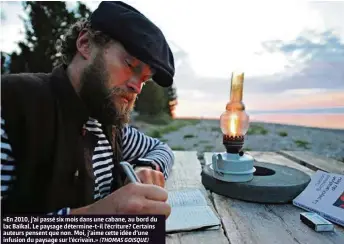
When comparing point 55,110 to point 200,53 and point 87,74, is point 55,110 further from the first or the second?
point 200,53

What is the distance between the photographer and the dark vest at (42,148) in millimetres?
595

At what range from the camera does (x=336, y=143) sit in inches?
112

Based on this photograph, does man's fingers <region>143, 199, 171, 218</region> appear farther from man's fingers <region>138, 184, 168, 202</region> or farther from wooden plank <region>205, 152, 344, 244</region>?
wooden plank <region>205, 152, 344, 244</region>

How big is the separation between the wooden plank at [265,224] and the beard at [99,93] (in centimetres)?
37

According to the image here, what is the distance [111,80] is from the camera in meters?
0.80

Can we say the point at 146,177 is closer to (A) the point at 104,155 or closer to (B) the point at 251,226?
(A) the point at 104,155

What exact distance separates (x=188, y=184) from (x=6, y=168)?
0.61 m

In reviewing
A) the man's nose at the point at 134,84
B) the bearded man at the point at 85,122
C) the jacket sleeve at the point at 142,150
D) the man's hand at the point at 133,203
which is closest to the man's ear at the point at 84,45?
the bearded man at the point at 85,122

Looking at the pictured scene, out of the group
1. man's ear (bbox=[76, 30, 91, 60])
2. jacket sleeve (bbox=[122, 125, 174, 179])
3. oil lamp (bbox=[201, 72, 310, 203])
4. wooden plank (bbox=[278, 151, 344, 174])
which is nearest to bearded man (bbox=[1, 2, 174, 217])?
man's ear (bbox=[76, 30, 91, 60])

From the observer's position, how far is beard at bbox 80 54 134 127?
0.79 m

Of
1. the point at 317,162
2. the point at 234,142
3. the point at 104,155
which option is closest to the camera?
the point at 104,155

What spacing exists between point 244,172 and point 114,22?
0.55 m

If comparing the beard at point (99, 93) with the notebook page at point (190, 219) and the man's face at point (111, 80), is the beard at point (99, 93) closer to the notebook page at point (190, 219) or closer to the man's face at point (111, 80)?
the man's face at point (111, 80)

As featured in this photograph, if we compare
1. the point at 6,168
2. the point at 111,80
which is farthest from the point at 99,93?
the point at 6,168
